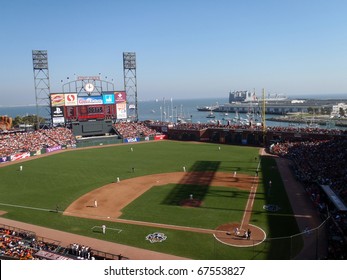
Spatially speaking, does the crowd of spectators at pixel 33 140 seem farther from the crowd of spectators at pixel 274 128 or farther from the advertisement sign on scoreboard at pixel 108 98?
the crowd of spectators at pixel 274 128

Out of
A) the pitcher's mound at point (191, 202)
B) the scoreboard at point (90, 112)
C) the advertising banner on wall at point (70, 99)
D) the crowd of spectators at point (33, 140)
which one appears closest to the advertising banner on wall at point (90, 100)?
the scoreboard at point (90, 112)

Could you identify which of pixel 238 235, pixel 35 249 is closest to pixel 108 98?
pixel 35 249

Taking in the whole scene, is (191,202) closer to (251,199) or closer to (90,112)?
(251,199)

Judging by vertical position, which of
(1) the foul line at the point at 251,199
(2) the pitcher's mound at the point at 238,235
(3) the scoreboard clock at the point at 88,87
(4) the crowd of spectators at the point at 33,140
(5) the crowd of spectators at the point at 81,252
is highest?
(3) the scoreboard clock at the point at 88,87

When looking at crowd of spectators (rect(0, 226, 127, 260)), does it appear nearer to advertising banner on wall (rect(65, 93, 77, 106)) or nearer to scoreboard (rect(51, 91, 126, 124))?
scoreboard (rect(51, 91, 126, 124))

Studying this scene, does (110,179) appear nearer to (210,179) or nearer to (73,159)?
(210,179)
